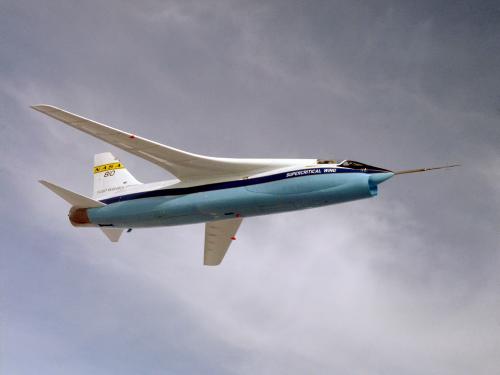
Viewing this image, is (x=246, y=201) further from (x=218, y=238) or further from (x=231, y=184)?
(x=218, y=238)

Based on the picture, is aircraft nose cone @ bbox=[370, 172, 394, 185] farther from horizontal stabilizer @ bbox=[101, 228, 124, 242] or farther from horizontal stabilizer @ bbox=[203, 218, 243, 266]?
horizontal stabilizer @ bbox=[101, 228, 124, 242]

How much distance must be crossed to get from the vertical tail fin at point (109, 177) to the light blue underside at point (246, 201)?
1.85 meters

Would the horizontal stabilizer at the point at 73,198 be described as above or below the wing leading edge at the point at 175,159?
below

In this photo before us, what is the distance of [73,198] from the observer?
101ft

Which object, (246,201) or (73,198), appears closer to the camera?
(246,201)

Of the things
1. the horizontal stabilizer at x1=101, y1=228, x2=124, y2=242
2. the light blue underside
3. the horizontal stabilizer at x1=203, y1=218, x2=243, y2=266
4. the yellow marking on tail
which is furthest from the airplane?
the horizontal stabilizer at x1=203, y1=218, x2=243, y2=266

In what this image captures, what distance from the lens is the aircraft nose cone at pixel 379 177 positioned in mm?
26250

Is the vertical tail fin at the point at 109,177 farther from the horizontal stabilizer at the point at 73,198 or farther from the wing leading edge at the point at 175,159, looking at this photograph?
the wing leading edge at the point at 175,159

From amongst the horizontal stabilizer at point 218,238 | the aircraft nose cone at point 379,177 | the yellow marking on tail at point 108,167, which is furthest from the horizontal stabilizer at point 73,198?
the aircraft nose cone at point 379,177

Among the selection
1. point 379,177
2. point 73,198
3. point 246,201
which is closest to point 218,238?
point 246,201

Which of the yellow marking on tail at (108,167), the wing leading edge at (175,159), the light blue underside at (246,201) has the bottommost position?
the light blue underside at (246,201)

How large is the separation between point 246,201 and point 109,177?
412 inches

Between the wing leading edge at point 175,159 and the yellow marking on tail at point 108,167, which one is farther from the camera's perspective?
the yellow marking on tail at point 108,167

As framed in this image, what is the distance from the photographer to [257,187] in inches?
1077
